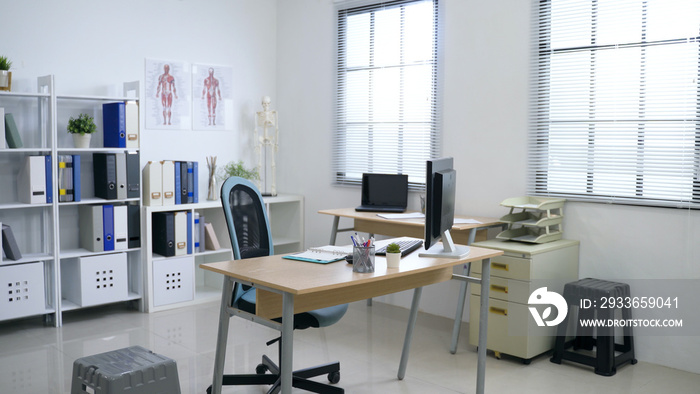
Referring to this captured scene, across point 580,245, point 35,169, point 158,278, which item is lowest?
point 158,278

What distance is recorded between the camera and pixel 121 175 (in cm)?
489

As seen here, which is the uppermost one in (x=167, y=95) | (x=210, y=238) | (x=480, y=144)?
(x=167, y=95)

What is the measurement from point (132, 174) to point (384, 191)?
196 cm

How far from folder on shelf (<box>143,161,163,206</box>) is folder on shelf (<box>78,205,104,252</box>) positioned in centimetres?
39

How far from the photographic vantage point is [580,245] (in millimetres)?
4250

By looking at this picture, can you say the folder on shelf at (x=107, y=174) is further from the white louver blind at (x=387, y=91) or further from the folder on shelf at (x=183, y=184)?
the white louver blind at (x=387, y=91)

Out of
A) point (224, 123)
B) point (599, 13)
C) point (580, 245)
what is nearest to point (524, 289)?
point (580, 245)

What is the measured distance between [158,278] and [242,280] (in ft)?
8.83

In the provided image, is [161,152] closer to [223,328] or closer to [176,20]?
[176,20]

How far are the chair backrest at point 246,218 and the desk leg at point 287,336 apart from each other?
80 centimetres

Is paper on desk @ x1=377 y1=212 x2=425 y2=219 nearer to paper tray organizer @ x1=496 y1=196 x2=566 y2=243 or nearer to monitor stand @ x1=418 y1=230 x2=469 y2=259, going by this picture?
paper tray organizer @ x1=496 y1=196 x2=566 y2=243

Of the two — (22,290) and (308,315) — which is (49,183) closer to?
(22,290)

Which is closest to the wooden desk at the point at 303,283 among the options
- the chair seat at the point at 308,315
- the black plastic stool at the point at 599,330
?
the chair seat at the point at 308,315

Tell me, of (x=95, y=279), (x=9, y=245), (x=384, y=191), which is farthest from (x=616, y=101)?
(x=9, y=245)
